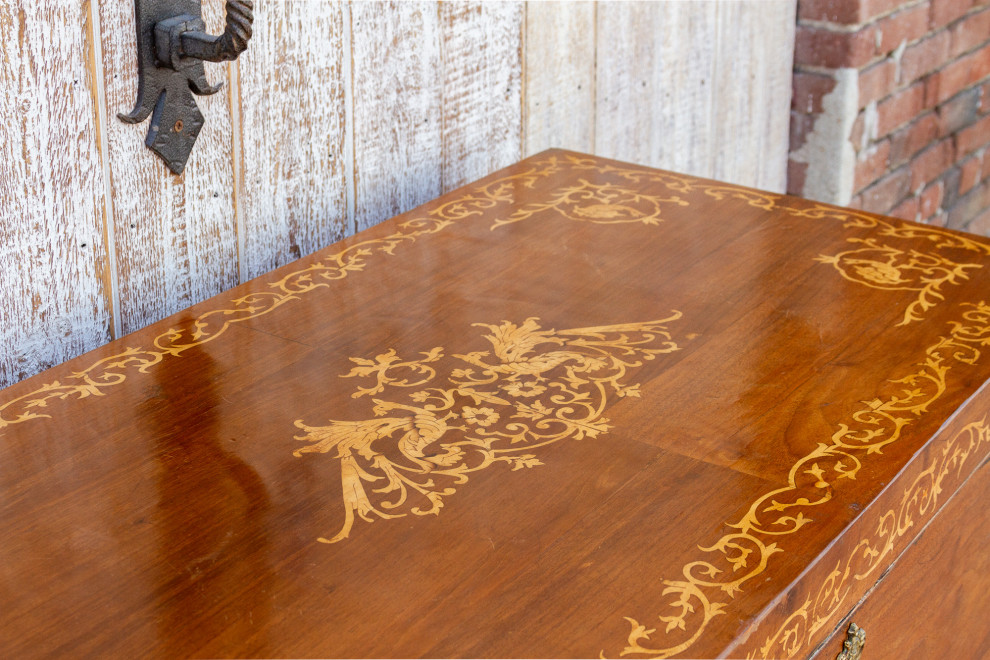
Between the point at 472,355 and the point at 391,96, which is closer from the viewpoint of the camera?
the point at 472,355

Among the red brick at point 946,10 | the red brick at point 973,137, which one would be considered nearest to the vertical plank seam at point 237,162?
the red brick at point 946,10

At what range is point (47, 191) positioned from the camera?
3.10ft

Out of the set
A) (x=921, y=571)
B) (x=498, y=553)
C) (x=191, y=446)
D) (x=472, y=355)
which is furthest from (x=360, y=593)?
(x=921, y=571)

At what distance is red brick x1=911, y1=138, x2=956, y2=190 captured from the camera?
2350 millimetres

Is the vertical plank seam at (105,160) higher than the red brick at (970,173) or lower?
higher

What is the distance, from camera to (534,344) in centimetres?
96

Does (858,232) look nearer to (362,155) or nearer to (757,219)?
(757,219)

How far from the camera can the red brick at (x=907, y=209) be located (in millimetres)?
2324

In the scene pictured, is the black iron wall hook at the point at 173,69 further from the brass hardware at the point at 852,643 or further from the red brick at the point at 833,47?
the red brick at the point at 833,47

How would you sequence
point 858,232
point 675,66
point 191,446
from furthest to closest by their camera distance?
1. point 675,66
2. point 858,232
3. point 191,446

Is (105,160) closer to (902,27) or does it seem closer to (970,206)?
(902,27)

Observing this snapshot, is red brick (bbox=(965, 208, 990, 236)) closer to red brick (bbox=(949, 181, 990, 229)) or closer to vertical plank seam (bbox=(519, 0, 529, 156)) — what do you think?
red brick (bbox=(949, 181, 990, 229))

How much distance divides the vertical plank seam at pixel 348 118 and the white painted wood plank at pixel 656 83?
49cm

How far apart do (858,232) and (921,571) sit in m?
0.44
